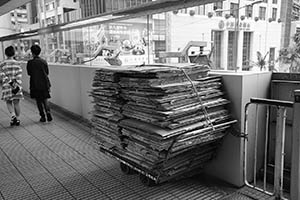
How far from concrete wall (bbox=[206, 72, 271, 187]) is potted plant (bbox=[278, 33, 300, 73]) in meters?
0.20

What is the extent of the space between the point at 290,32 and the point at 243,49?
1.66ft

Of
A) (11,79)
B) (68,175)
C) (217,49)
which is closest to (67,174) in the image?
(68,175)

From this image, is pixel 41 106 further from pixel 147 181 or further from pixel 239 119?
pixel 239 119

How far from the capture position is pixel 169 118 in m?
2.21

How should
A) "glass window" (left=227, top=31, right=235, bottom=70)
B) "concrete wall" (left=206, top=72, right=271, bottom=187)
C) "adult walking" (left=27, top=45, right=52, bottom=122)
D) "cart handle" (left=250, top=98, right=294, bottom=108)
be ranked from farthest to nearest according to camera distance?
"adult walking" (left=27, top=45, right=52, bottom=122)
"glass window" (left=227, top=31, right=235, bottom=70)
"concrete wall" (left=206, top=72, right=271, bottom=187)
"cart handle" (left=250, top=98, right=294, bottom=108)

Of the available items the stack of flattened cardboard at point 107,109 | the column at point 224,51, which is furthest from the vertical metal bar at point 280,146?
the stack of flattened cardboard at point 107,109

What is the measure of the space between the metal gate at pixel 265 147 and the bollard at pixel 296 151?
0.12 metres

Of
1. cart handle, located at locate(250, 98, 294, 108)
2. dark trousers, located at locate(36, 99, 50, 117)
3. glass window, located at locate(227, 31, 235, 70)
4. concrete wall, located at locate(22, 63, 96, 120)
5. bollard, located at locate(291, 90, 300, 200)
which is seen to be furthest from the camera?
dark trousers, located at locate(36, 99, 50, 117)

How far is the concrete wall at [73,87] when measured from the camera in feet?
16.2

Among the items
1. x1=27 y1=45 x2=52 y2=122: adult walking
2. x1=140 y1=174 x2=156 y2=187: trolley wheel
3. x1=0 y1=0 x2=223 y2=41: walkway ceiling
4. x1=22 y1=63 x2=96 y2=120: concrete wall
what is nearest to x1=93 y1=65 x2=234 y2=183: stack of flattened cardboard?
x1=140 y1=174 x2=156 y2=187: trolley wheel

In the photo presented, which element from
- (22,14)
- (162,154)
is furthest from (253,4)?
(22,14)

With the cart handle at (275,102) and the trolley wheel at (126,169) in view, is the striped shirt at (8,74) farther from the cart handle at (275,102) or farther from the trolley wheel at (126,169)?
the cart handle at (275,102)

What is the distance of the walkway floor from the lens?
104 inches

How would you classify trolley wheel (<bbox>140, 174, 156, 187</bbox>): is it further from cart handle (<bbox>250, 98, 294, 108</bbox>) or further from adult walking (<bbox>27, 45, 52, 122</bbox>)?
adult walking (<bbox>27, 45, 52, 122</bbox>)
